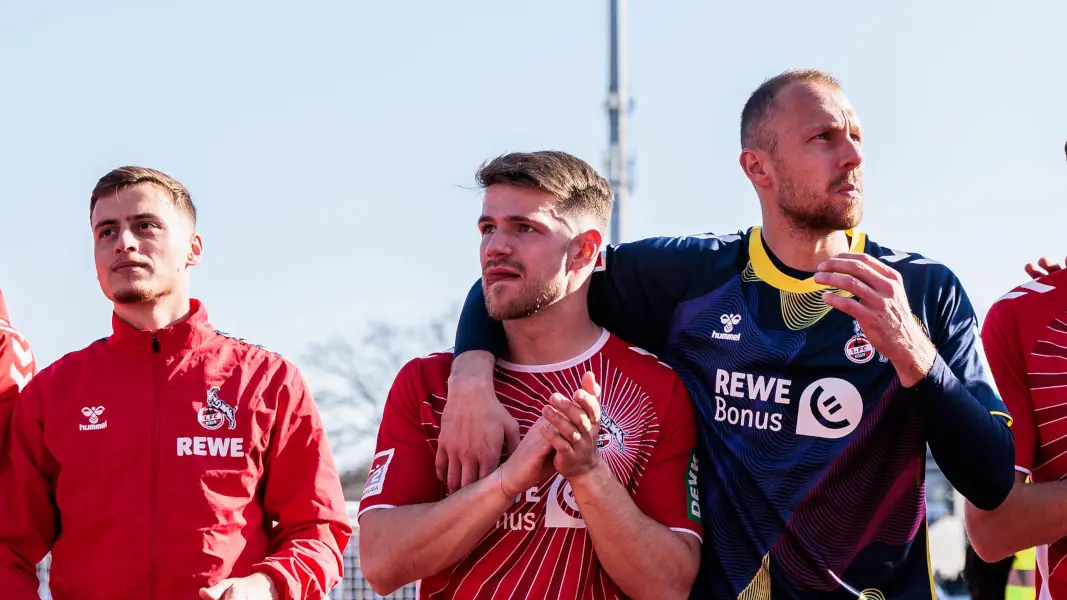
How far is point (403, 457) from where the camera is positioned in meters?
4.35

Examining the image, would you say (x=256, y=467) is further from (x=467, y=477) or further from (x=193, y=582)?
(x=467, y=477)

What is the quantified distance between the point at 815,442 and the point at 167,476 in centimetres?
245

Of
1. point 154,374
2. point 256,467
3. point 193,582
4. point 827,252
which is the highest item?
point 827,252

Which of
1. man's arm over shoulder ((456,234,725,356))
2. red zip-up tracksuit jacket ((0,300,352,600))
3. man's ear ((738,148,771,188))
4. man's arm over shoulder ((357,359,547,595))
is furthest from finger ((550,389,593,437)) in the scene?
red zip-up tracksuit jacket ((0,300,352,600))

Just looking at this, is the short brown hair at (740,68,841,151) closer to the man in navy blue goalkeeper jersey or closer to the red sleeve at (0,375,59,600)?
the man in navy blue goalkeeper jersey

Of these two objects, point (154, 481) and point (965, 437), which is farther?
point (154, 481)

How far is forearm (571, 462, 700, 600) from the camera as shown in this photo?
3963 mm

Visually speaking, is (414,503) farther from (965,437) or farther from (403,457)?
(965,437)

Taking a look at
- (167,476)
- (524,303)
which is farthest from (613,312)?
(167,476)

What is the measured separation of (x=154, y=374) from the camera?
5074 mm

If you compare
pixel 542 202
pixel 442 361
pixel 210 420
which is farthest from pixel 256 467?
pixel 542 202

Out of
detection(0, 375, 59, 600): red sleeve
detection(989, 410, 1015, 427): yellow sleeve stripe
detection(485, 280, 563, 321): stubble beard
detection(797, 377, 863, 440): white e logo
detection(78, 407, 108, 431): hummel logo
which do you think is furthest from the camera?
detection(78, 407, 108, 431): hummel logo

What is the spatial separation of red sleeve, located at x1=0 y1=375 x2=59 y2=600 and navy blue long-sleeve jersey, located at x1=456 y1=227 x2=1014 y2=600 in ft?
8.39

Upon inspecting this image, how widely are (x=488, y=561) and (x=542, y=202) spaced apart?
1298 mm
